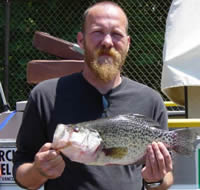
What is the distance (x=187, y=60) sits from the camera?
3295mm

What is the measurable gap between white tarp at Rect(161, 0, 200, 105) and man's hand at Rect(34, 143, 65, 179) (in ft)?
5.02

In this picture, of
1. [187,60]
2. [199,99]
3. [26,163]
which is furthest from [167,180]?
[199,99]

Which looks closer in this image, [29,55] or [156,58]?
[156,58]

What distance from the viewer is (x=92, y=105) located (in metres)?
2.22

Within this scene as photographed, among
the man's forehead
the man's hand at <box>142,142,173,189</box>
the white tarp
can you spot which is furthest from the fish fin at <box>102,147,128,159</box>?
the white tarp

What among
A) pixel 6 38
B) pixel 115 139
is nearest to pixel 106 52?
pixel 115 139

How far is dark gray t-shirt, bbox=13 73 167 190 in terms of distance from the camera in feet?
7.10

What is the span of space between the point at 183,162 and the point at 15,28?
17.8ft

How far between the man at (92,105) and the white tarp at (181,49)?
38.1 inches

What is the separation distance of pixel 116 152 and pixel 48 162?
0.93 feet

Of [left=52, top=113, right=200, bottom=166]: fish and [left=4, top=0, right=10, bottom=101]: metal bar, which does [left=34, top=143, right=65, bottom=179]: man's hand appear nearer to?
[left=52, top=113, right=200, bottom=166]: fish

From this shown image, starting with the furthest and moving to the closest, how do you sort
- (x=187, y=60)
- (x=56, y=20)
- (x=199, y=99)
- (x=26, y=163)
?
(x=56, y=20)
(x=199, y=99)
(x=187, y=60)
(x=26, y=163)

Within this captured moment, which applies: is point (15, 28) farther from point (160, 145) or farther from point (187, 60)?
point (160, 145)

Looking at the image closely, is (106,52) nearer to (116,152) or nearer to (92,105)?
(92,105)
